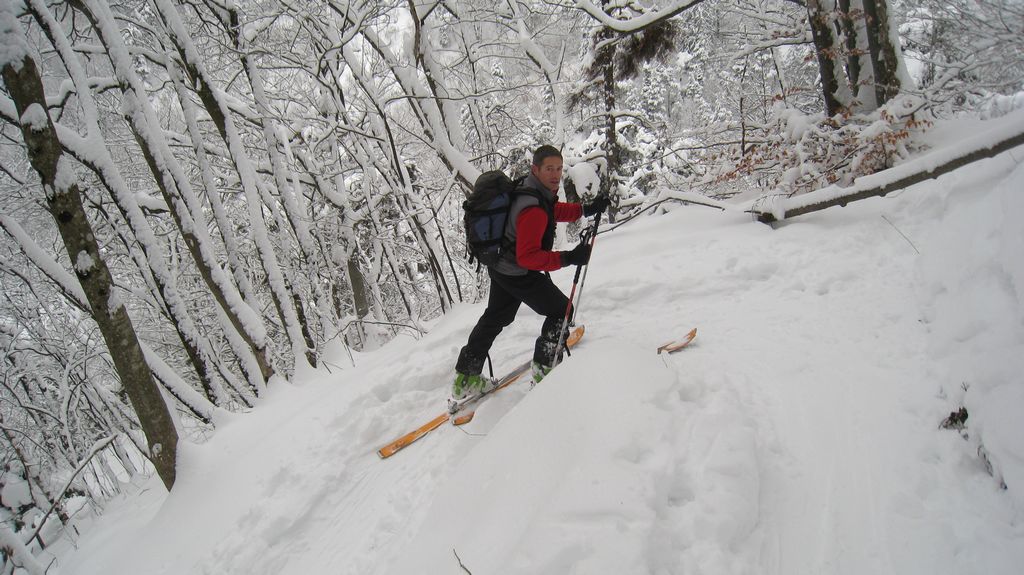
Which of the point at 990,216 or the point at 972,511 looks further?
the point at 990,216

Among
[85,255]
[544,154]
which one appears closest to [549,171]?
[544,154]

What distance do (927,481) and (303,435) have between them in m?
3.96

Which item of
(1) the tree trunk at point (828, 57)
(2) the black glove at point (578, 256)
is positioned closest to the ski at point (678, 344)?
(2) the black glove at point (578, 256)

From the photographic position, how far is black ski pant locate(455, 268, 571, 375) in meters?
3.49

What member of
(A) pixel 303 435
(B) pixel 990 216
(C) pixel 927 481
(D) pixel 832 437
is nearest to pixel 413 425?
(A) pixel 303 435

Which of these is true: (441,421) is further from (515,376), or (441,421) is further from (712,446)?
(712,446)

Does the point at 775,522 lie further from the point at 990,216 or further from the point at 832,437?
the point at 990,216

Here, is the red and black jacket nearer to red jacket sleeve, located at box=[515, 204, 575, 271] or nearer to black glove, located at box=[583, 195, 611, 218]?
red jacket sleeve, located at box=[515, 204, 575, 271]

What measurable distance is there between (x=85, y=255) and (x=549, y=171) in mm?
3516

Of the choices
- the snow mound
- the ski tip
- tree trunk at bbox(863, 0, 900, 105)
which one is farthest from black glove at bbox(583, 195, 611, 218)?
tree trunk at bbox(863, 0, 900, 105)

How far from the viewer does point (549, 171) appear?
3.12m

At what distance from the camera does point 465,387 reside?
3.78 m

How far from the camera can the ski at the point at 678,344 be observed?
3.44 metres

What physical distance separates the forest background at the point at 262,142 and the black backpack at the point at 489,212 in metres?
2.90
